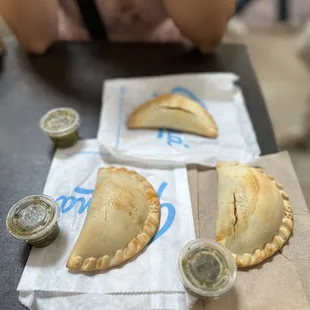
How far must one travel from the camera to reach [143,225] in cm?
67

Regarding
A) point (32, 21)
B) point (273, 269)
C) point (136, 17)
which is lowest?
point (273, 269)

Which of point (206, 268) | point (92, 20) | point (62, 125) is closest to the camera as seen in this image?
point (206, 268)

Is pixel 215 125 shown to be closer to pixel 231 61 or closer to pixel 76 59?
pixel 231 61

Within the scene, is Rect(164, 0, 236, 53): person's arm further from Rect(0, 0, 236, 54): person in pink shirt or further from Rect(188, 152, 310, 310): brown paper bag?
Rect(188, 152, 310, 310): brown paper bag

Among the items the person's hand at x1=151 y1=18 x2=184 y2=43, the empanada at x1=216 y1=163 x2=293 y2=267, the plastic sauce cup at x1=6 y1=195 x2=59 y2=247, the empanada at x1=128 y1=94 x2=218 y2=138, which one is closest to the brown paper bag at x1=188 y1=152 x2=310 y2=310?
the empanada at x1=216 y1=163 x2=293 y2=267

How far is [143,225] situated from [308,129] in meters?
1.11

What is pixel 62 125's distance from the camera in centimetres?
81

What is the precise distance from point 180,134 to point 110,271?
34cm

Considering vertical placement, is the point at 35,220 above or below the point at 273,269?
above

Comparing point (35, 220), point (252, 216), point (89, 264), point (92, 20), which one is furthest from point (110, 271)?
point (92, 20)

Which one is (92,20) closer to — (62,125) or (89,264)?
(62,125)

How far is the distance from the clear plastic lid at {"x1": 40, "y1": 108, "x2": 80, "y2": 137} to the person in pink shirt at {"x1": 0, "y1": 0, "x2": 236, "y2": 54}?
11.4 inches

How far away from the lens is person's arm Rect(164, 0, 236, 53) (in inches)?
35.4

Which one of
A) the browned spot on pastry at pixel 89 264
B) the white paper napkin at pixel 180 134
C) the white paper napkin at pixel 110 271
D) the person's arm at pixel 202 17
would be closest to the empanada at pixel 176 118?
the white paper napkin at pixel 180 134
